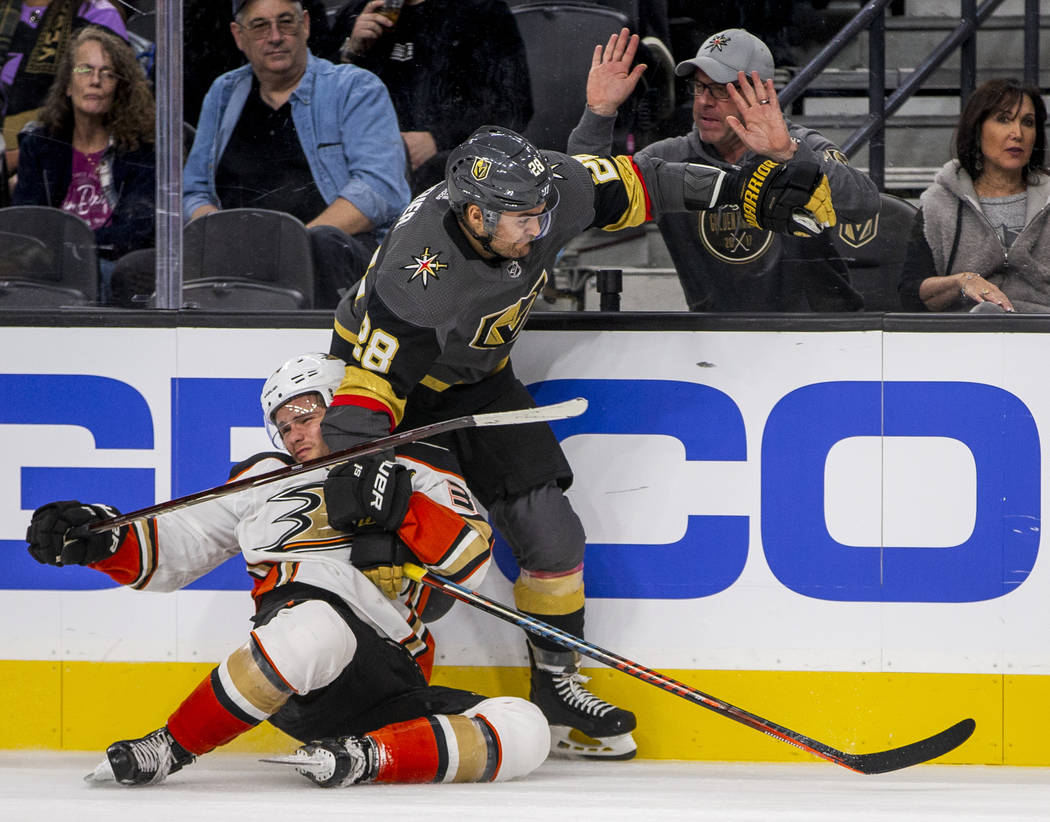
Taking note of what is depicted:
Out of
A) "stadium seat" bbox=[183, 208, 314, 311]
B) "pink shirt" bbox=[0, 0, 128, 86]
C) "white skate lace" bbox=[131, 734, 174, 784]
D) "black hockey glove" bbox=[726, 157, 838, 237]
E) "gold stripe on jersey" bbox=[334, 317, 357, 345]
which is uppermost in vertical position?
"pink shirt" bbox=[0, 0, 128, 86]

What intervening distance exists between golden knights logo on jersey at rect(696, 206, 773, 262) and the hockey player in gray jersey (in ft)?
0.52

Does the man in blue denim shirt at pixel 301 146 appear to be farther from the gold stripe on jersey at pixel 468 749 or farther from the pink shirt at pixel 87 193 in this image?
the gold stripe on jersey at pixel 468 749

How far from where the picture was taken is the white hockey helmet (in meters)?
2.70

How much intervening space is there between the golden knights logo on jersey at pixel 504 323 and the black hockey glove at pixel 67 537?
0.83 meters

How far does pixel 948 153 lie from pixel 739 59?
512mm

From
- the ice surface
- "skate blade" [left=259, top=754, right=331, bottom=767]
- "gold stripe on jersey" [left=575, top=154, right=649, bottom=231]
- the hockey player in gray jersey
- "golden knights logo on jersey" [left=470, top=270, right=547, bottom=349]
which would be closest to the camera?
the ice surface

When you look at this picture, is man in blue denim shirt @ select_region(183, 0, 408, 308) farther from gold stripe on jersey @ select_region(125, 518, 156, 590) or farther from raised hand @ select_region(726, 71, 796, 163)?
raised hand @ select_region(726, 71, 796, 163)

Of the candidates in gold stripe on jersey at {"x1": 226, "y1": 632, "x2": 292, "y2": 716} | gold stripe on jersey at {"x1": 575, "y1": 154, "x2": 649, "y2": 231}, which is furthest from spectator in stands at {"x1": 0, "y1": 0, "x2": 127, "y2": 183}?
gold stripe on jersey at {"x1": 226, "y1": 632, "x2": 292, "y2": 716}

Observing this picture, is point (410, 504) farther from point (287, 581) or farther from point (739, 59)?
point (739, 59)

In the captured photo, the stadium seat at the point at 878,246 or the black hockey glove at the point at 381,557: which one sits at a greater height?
the stadium seat at the point at 878,246

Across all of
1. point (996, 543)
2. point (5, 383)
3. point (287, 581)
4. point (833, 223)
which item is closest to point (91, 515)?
point (287, 581)

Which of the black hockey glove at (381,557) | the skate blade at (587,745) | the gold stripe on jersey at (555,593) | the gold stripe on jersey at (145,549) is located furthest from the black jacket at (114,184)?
the skate blade at (587,745)

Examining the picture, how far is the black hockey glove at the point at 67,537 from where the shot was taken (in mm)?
2570

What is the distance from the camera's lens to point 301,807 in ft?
7.30
